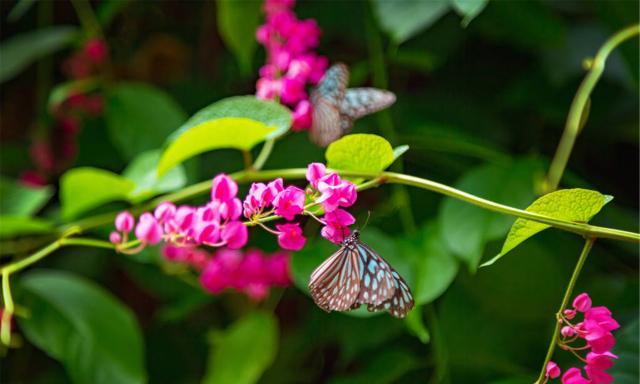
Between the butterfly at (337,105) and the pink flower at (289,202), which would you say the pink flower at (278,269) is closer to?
the butterfly at (337,105)

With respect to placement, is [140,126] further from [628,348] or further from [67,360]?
[628,348]

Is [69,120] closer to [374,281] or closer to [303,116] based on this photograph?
[303,116]

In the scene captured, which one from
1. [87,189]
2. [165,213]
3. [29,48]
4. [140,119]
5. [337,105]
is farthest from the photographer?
[29,48]

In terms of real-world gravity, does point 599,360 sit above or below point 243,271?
above

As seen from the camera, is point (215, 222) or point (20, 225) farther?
point (20, 225)

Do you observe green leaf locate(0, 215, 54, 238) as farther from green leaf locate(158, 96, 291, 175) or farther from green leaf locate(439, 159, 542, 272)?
green leaf locate(439, 159, 542, 272)

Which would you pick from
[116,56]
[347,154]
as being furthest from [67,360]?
[116,56]

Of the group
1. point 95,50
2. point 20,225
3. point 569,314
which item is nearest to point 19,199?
point 20,225
